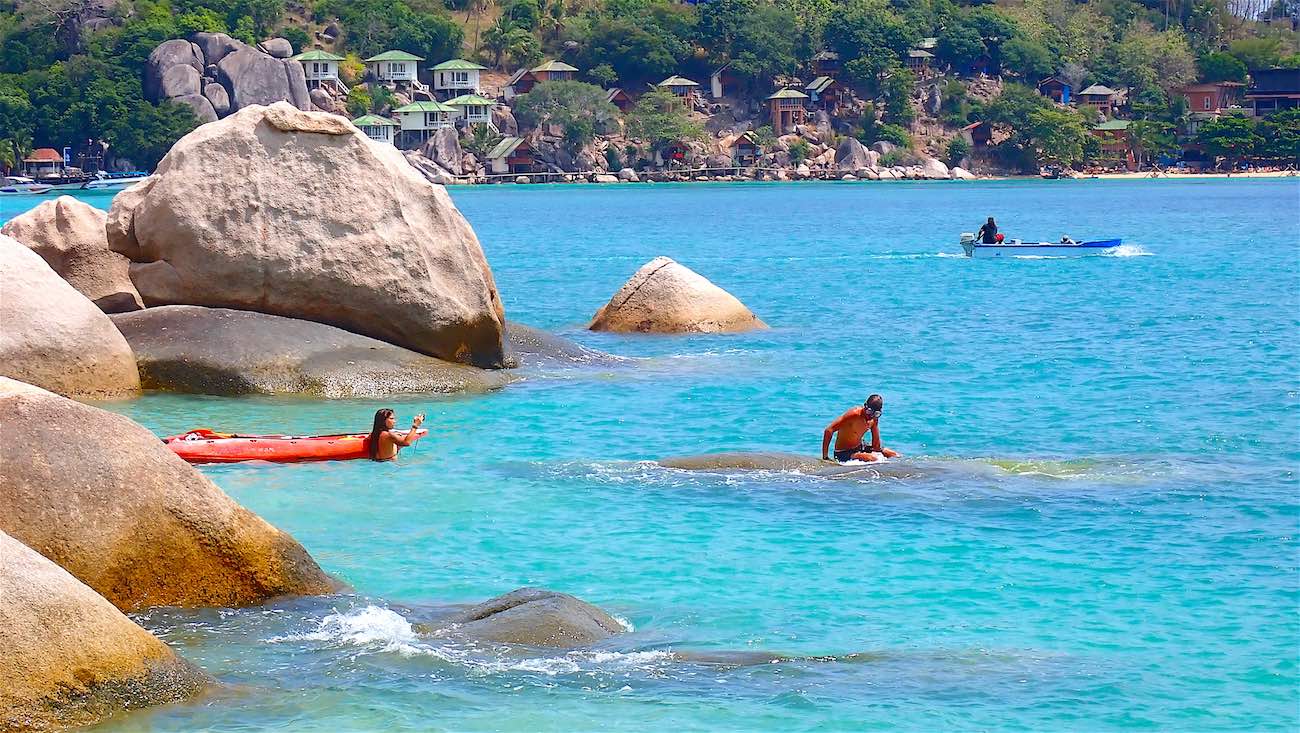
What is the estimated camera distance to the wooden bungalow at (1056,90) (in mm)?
157125

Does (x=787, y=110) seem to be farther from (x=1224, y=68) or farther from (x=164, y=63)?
(x=164, y=63)

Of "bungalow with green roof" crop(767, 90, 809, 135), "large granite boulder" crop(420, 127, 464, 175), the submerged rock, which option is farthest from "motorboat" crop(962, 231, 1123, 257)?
"bungalow with green roof" crop(767, 90, 809, 135)

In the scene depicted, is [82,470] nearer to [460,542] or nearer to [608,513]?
[460,542]

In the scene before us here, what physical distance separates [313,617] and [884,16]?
150431mm

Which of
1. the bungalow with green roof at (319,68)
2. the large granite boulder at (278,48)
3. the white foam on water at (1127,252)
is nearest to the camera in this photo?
the white foam on water at (1127,252)

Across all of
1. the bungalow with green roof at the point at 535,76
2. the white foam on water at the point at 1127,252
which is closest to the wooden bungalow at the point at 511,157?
the bungalow with green roof at the point at 535,76

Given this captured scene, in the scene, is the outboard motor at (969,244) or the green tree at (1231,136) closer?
the outboard motor at (969,244)

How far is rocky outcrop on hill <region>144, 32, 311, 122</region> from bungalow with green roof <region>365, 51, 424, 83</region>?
13.0m

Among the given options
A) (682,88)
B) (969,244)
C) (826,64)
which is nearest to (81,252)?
(969,244)

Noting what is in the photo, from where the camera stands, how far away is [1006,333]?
32.2m

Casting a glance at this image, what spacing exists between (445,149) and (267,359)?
404 feet

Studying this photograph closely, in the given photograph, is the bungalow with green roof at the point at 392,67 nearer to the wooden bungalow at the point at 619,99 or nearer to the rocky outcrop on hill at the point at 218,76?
the rocky outcrop on hill at the point at 218,76

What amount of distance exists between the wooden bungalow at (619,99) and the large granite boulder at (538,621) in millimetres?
139787

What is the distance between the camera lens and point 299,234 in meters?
21.1
